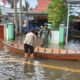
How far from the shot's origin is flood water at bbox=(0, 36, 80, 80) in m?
13.3

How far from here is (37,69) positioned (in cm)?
1496

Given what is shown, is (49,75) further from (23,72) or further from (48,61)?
(48,61)

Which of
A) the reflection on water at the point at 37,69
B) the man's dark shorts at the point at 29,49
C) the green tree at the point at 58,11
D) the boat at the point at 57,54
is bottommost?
the reflection on water at the point at 37,69

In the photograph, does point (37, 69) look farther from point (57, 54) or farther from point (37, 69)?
point (57, 54)

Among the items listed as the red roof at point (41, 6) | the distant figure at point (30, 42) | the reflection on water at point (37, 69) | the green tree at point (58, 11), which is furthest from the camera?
the red roof at point (41, 6)

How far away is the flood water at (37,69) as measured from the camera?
1330cm

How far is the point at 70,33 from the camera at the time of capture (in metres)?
31.4

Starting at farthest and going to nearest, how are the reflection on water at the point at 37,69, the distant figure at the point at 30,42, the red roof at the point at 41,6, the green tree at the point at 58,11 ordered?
the red roof at the point at 41,6, the green tree at the point at 58,11, the distant figure at the point at 30,42, the reflection on water at the point at 37,69

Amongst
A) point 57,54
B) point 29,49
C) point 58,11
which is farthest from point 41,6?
point 29,49

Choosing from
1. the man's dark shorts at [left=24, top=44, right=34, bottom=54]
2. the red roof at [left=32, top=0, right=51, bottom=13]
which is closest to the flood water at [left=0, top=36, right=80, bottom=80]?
the man's dark shorts at [left=24, top=44, right=34, bottom=54]

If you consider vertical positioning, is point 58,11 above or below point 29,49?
above

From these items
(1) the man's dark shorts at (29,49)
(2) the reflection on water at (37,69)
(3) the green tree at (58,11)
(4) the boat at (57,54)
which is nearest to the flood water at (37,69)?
(2) the reflection on water at (37,69)

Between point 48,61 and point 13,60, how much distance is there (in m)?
1.65

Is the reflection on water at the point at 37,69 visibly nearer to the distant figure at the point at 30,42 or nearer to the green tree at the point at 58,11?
the distant figure at the point at 30,42
